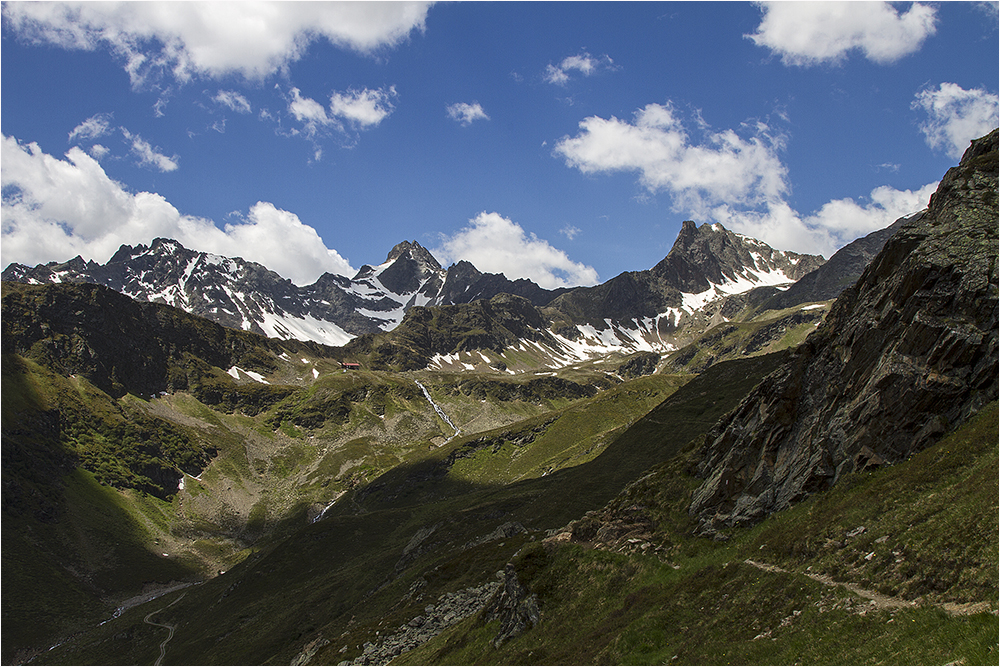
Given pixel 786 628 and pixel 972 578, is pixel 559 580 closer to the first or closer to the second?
pixel 786 628

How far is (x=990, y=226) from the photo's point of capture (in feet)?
136

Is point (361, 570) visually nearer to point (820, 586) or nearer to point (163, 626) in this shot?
point (163, 626)

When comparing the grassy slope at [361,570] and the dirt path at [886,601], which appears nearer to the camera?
the dirt path at [886,601]

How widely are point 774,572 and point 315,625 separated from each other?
99.2 metres

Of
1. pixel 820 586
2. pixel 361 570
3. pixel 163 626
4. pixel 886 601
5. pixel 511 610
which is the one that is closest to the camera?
pixel 886 601

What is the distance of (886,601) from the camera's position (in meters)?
23.2

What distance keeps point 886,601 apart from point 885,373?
19988mm

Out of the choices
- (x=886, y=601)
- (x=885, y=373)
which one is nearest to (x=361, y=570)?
(x=885, y=373)

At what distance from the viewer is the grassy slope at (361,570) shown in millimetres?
86462

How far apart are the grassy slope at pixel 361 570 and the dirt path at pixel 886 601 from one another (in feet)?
161

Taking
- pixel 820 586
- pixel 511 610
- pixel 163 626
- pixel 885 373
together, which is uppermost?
pixel 885 373

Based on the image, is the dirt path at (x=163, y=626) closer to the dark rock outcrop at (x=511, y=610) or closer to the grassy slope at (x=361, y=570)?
the grassy slope at (x=361, y=570)

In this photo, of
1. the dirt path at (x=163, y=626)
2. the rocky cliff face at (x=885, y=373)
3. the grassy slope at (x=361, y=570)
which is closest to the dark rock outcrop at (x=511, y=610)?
the rocky cliff face at (x=885, y=373)

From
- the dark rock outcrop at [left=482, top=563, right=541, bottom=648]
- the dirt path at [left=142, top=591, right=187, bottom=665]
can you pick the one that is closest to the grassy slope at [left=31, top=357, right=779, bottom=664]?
the dirt path at [left=142, top=591, right=187, bottom=665]
